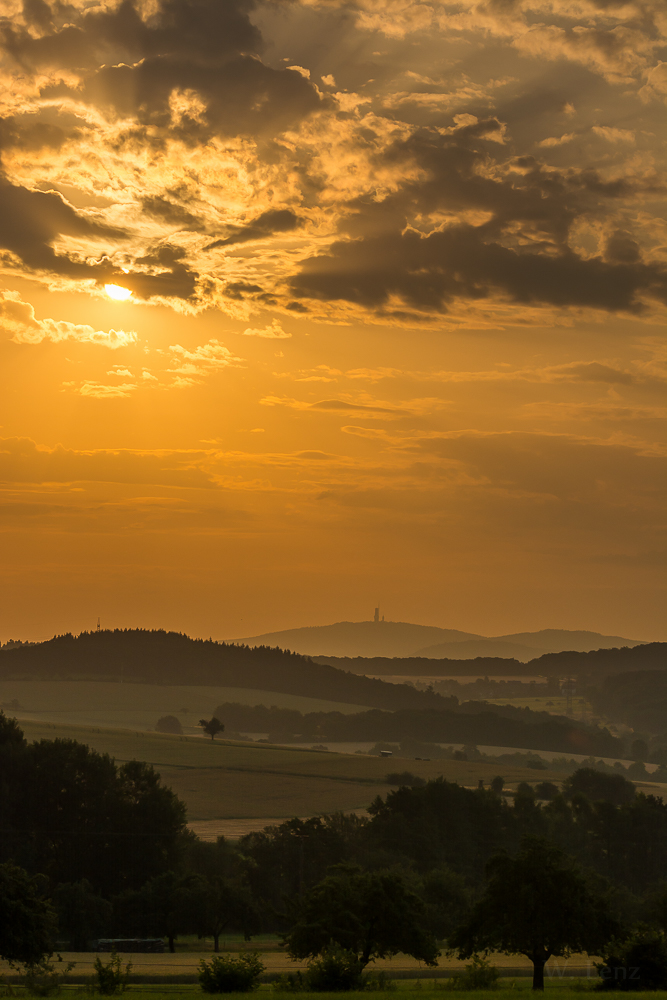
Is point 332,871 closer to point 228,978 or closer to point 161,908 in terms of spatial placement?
point 161,908

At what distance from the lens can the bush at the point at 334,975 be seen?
139 ft

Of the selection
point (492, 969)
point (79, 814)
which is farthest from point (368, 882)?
point (79, 814)

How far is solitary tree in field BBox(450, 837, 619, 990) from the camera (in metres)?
48.7

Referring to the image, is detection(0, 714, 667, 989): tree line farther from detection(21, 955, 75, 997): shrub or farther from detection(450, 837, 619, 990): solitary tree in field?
detection(21, 955, 75, 997): shrub

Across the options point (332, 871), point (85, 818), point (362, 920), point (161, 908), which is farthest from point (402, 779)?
point (362, 920)

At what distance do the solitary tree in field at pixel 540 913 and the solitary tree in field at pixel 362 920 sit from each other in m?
4.39

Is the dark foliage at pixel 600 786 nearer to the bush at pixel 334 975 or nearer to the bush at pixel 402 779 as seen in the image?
the bush at pixel 402 779

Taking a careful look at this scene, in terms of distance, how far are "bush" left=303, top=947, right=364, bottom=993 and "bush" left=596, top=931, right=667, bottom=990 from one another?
34.2 ft

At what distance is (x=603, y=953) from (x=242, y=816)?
11756 centimetres

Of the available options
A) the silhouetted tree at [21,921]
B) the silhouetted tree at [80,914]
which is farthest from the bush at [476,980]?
the silhouetted tree at [80,914]

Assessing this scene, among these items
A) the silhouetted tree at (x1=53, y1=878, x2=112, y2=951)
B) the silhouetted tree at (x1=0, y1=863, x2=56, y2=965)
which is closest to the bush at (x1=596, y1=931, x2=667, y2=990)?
the silhouetted tree at (x1=0, y1=863, x2=56, y2=965)

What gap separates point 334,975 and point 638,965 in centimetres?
1321

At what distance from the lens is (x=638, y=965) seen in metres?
44.2

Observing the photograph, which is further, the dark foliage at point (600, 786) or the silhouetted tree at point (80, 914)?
the dark foliage at point (600, 786)
